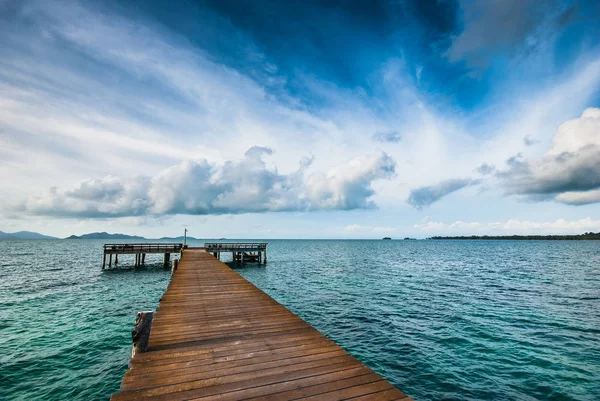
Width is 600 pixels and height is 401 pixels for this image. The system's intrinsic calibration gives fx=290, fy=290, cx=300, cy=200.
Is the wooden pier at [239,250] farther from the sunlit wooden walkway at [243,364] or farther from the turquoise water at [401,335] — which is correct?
the sunlit wooden walkway at [243,364]

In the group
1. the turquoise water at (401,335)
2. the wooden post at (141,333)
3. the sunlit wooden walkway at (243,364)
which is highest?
the wooden post at (141,333)

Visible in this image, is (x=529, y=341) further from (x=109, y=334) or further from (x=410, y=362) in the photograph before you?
(x=109, y=334)

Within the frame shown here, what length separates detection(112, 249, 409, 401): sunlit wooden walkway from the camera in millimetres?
4008

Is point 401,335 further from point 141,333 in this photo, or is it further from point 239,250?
point 239,250

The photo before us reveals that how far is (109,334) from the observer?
1280cm

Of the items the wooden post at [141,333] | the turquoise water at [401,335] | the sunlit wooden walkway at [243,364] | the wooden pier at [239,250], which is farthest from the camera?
the wooden pier at [239,250]

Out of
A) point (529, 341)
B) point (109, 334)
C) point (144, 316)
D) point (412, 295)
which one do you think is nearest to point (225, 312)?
point (144, 316)

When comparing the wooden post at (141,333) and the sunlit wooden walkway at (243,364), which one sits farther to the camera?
the wooden post at (141,333)

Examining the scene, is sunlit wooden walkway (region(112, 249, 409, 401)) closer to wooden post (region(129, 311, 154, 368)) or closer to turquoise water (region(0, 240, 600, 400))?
wooden post (region(129, 311, 154, 368))

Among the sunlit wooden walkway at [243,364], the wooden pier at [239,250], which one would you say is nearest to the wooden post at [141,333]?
the sunlit wooden walkway at [243,364]

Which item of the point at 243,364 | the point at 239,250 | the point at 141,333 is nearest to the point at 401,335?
the point at 243,364

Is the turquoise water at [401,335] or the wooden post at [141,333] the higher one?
the wooden post at [141,333]

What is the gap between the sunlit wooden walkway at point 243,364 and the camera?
13.1 feet

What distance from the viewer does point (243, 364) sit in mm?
4930
